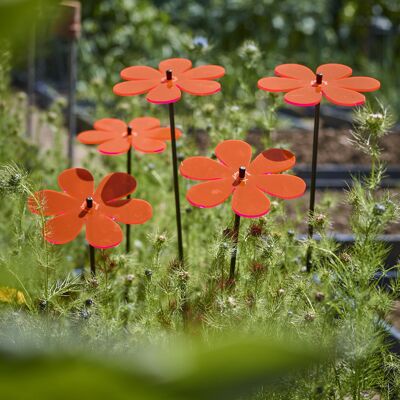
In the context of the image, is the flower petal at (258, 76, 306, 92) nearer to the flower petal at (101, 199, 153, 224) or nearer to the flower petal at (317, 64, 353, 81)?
the flower petal at (317, 64, 353, 81)

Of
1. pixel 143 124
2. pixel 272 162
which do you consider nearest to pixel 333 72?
pixel 272 162

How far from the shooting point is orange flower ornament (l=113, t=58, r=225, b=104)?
1652 millimetres

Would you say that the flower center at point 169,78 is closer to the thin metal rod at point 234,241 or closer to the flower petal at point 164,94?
the flower petal at point 164,94

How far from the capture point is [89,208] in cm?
162

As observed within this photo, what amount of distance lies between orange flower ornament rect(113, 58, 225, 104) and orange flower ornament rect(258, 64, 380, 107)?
144 mm

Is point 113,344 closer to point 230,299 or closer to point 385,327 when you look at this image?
point 230,299

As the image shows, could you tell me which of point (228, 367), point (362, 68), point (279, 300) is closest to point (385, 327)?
point (279, 300)

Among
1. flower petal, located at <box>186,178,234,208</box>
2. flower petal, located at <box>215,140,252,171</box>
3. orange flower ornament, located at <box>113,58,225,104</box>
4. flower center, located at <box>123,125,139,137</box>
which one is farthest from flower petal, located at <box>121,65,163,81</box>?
flower petal, located at <box>186,178,234,208</box>

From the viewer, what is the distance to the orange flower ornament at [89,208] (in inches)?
61.2

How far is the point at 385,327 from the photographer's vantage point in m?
1.52

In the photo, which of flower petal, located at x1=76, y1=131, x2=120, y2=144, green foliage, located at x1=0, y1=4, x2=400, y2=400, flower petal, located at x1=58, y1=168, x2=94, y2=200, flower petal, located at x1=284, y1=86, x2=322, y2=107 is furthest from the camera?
flower petal, located at x1=76, y1=131, x2=120, y2=144

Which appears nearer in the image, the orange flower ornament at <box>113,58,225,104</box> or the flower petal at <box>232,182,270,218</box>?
the flower petal at <box>232,182,270,218</box>

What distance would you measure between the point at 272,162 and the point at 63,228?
19.9 inches

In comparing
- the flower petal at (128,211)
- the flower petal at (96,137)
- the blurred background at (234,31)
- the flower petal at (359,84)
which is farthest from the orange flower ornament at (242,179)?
the blurred background at (234,31)
